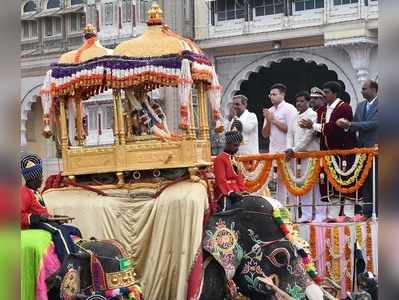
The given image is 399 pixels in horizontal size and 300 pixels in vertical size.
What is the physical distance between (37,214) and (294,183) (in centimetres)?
344

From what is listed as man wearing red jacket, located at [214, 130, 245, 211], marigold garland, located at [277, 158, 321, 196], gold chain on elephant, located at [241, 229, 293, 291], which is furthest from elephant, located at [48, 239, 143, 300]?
marigold garland, located at [277, 158, 321, 196]

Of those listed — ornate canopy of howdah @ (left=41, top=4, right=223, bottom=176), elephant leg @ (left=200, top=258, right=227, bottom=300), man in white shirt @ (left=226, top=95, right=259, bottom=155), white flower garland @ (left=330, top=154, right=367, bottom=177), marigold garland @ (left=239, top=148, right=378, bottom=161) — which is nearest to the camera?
elephant leg @ (left=200, top=258, right=227, bottom=300)

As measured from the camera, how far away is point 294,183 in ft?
30.9

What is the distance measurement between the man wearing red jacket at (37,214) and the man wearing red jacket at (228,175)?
50.7 inches

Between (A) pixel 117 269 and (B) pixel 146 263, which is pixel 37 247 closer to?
(A) pixel 117 269

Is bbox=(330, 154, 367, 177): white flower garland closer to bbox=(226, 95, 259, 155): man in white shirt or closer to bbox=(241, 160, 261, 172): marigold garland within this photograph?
bbox=(241, 160, 261, 172): marigold garland

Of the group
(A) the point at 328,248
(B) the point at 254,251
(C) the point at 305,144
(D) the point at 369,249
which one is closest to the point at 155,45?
(B) the point at 254,251

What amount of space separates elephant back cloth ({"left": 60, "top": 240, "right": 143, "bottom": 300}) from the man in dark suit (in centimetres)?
345

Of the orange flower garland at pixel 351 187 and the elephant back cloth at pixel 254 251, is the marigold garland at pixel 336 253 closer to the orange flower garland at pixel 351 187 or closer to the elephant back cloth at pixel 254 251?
the orange flower garland at pixel 351 187

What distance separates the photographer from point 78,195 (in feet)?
26.4

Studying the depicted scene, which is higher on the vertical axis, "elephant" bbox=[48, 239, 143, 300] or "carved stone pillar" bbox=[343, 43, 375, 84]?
"carved stone pillar" bbox=[343, 43, 375, 84]

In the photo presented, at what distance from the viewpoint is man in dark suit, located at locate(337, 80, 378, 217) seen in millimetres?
9016

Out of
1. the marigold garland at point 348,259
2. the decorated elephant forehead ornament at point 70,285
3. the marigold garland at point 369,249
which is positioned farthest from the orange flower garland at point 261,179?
the decorated elephant forehead ornament at point 70,285

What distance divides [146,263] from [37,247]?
1492 mm
